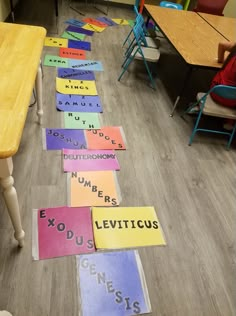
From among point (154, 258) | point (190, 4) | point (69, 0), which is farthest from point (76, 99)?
point (190, 4)

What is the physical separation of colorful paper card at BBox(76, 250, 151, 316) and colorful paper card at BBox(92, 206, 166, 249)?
6 centimetres

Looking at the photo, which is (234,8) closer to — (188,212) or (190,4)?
(190,4)

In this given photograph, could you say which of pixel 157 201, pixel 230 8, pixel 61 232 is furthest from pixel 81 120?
pixel 230 8

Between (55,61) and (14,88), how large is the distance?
214 cm

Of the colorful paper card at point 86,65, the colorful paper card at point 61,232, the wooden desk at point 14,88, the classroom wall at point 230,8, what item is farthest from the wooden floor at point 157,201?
the classroom wall at point 230,8

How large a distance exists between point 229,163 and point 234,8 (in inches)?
159

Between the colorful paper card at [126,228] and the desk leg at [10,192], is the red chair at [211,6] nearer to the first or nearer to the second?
the colorful paper card at [126,228]

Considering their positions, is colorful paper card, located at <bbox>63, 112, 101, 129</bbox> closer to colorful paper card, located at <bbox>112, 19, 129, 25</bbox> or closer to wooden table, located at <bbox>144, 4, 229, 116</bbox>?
wooden table, located at <bbox>144, 4, 229, 116</bbox>

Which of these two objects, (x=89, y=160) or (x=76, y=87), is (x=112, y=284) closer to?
(x=89, y=160)

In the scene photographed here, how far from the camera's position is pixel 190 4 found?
16.2 ft

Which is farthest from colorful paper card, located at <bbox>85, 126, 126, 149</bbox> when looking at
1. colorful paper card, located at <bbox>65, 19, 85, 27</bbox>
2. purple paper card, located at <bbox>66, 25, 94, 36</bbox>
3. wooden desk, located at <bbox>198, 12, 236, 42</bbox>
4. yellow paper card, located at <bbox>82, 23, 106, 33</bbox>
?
colorful paper card, located at <bbox>65, 19, 85, 27</bbox>

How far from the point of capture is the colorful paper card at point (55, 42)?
3.32m

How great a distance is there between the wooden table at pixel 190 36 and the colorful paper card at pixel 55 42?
1149 millimetres

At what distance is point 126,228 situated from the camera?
1.52m
